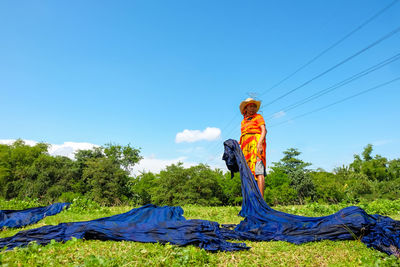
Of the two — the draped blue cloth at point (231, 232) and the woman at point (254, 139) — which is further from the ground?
the woman at point (254, 139)

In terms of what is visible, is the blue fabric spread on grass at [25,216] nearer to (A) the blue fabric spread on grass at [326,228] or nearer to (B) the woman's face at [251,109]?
(A) the blue fabric spread on grass at [326,228]

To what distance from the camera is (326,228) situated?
3584 millimetres

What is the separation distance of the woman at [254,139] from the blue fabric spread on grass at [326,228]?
126 cm

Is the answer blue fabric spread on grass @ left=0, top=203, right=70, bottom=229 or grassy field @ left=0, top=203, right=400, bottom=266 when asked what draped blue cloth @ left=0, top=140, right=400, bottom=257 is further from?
blue fabric spread on grass @ left=0, top=203, right=70, bottom=229

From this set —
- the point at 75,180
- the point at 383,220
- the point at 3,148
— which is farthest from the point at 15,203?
the point at 3,148

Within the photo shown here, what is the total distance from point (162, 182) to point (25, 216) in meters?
17.3

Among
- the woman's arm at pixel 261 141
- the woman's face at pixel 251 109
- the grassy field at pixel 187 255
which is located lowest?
the grassy field at pixel 187 255

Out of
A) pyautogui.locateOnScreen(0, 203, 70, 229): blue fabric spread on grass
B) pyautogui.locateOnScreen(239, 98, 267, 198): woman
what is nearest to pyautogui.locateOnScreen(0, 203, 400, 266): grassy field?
pyautogui.locateOnScreen(239, 98, 267, 198): woman

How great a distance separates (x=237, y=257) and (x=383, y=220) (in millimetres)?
2401

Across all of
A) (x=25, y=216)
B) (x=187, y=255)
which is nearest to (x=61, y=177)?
(x=25, y=216)

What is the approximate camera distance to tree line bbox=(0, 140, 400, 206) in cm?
2264

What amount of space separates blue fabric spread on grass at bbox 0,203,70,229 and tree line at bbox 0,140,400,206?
14.3 meters

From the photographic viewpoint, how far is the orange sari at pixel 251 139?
602 cm

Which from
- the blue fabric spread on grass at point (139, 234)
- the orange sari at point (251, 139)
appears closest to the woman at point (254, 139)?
the orange sari at point (251, 139)
